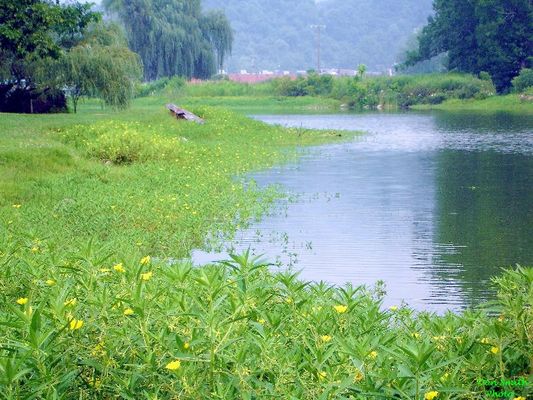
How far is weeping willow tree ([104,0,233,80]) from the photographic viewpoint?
192ft

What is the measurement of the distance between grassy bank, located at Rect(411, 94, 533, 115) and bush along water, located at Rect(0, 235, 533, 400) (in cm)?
4644

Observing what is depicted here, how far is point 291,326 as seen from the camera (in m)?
4.78

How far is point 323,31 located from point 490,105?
111m

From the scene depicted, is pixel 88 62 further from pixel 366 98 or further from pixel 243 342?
pixel 366 98

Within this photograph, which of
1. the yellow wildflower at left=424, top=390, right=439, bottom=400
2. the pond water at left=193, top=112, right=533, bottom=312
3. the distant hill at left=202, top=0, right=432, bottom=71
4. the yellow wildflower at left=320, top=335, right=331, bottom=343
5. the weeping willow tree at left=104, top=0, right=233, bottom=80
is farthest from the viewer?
the distant hill at left=202, top=0, right=432, bottom=71

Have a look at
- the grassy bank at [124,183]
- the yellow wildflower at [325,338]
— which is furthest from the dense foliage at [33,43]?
the yellow wildflower at [325,338]

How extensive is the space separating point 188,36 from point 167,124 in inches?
1304

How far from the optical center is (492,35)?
59.7 metres

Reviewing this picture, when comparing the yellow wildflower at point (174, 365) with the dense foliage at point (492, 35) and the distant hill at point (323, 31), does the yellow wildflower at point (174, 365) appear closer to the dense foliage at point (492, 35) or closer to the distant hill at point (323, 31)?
the dense foliage at point (492, 35)

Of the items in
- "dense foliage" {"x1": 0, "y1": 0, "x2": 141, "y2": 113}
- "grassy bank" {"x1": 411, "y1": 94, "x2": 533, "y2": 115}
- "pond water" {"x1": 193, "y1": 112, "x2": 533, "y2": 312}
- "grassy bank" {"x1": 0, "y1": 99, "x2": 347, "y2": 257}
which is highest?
"dense foliage" {"x1": 0, "y1": 0, "x2": 141, "y2": 113}

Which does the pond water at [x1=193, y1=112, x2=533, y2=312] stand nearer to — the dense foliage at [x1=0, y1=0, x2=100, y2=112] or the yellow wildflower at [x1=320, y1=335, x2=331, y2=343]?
the yellow wildflower at [x1=320, y1=335, x2=331, y2=343]

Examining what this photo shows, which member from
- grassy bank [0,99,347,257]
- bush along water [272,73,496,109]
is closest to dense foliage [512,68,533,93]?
bush along water [272,73,496,109]

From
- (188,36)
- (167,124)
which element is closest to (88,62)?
(167,124)

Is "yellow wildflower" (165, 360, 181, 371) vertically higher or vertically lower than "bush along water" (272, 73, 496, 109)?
higher
